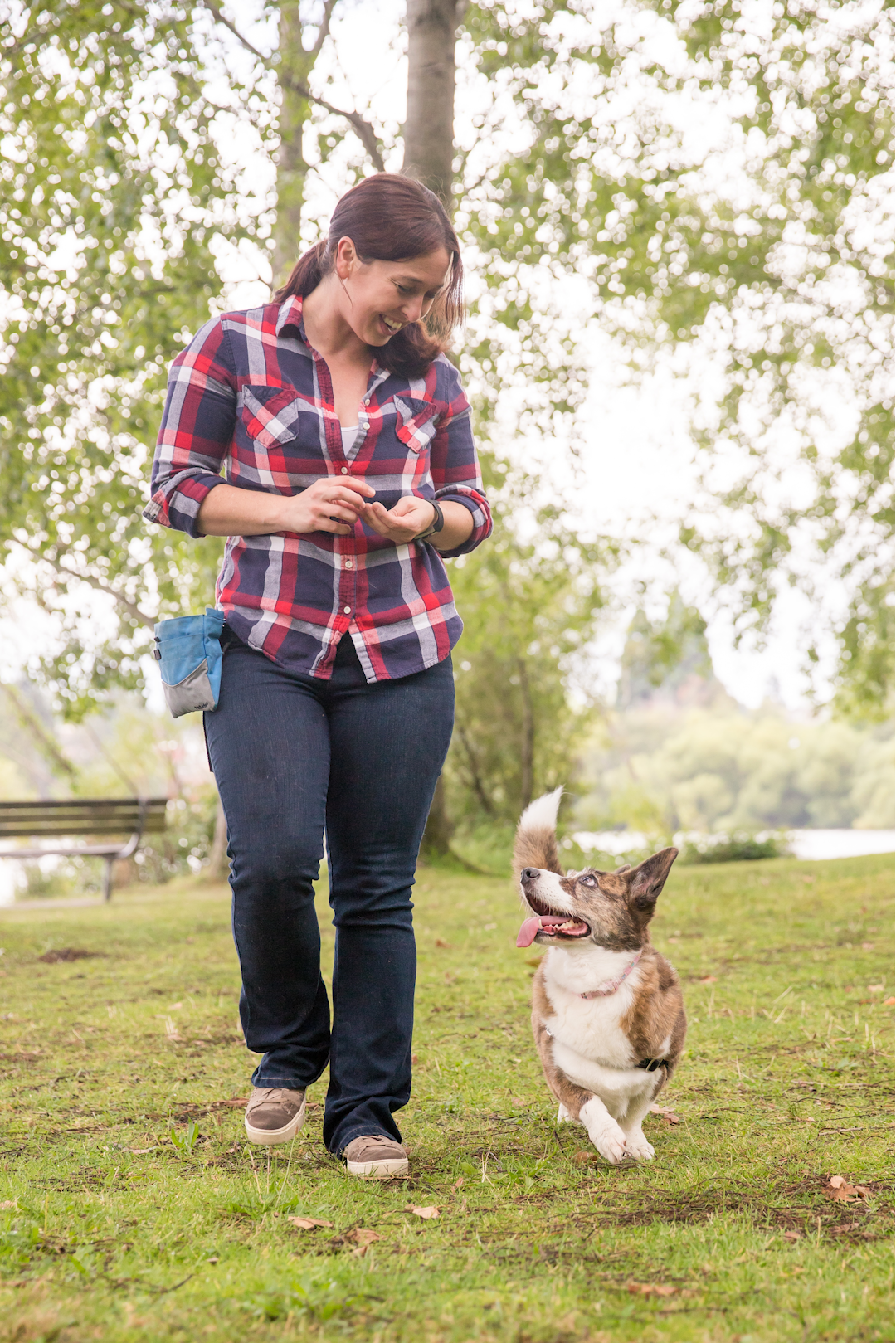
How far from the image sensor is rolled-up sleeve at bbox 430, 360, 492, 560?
2672 millimetres

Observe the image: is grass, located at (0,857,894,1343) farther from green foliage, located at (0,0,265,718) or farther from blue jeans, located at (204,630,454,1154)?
green foliage, located at (0,0,265,718)

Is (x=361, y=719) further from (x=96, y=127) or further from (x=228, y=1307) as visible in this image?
(x=96, y=127)

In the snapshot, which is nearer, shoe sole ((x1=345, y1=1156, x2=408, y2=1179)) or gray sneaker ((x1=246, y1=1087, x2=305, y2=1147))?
shoe sole ((x1=345, y1=1156, x2=408, y2=1179))

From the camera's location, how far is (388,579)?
2512 millimetres

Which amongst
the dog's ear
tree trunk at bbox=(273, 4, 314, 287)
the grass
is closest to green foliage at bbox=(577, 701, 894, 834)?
tree trunk at bbox=(273, 4, 314, 287)

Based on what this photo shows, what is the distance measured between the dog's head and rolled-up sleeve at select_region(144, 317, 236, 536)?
4.18ft

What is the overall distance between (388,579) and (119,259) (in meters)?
7.99

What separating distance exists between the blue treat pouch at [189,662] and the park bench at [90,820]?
932 cm

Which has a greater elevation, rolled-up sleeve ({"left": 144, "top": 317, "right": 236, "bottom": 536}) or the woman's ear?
the woman's ear

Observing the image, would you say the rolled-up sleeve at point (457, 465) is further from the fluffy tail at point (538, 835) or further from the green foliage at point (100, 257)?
the green foliage at point (100, 257)

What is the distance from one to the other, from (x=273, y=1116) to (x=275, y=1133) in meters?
0.04

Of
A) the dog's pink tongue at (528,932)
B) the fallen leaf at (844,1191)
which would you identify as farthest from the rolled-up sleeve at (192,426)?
the fallen leaf at (844,1191)

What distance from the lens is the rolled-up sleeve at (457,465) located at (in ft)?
8.77

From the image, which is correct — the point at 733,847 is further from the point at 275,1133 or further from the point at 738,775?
the point at 738,775
